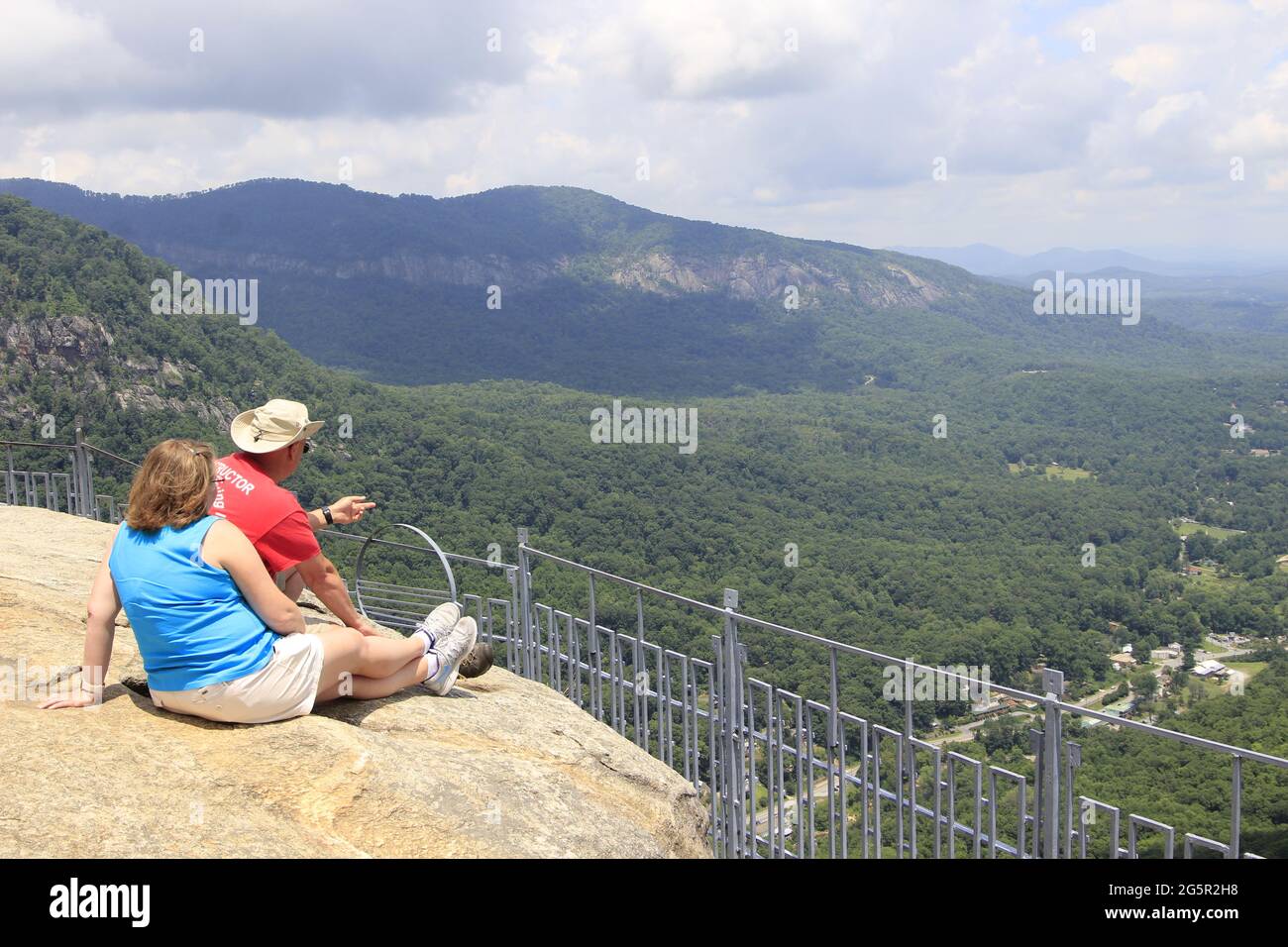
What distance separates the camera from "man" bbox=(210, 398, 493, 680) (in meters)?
4.99

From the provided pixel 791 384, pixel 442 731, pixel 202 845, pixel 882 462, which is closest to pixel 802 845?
pixel 442 731

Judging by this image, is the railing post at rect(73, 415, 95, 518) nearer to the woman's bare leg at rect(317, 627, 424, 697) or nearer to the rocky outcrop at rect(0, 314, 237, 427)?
the woman's bare leg at rect(317, 627, 424, 697)

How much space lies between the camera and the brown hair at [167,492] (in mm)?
4367

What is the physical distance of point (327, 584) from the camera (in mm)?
5242

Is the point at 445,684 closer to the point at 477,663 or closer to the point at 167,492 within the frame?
the point at 477,663

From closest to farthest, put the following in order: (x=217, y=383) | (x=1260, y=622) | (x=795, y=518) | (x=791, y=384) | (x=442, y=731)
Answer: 1. (x=442, y=731)
2. (x=217, y=383)
3. (x=1260, y=622)
4. (x=795, y=518)
5. (x=791, y=384)

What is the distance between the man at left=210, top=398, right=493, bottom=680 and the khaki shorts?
1.64 feet

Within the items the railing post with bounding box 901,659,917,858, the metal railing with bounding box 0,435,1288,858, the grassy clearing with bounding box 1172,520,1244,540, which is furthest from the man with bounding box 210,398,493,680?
the grassy clearing with bounding box 1172,520,1244,540

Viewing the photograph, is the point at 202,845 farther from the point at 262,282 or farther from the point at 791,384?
the point at 262,282

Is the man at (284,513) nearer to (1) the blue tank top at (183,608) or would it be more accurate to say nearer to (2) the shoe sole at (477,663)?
(2) the shoe sole at (477,663)

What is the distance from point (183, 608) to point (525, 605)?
352 cm

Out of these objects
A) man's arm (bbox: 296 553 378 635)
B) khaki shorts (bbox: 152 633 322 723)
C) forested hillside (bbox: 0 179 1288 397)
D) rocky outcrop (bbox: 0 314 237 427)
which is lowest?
khaki shorts (bbox: 152 633 322 723)
